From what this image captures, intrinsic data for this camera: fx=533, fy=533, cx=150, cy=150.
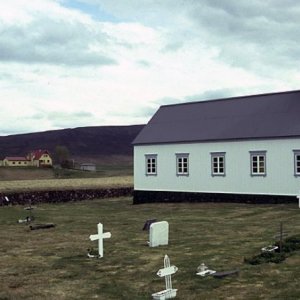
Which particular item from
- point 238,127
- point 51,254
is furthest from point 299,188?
point 51,254

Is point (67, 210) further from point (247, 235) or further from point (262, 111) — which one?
point (247, 235)

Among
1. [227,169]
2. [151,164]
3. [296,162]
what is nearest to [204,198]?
[227,169]

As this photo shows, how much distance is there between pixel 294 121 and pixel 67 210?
15912 millimetres

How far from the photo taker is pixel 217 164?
36312 millimetres

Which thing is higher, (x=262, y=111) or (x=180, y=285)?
(x=262, y=111)

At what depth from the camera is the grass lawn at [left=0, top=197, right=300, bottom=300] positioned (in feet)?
39.9

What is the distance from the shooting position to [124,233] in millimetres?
22219

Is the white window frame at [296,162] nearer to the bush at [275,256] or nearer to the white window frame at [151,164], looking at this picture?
the white window frame at [151,164]

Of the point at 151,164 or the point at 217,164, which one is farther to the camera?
the point at 151,164

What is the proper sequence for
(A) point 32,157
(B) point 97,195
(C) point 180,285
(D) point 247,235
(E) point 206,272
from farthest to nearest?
(A) point 32,157, (B) point 97,195, (D) point 247,235, (E) point 206,272, (C) point 180,285

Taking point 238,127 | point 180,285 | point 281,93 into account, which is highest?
point 281,93

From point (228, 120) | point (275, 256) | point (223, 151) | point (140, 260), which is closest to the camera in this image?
point (275, 256)

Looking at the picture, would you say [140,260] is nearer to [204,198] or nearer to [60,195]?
[204,198]

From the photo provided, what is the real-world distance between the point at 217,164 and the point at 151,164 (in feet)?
20.8
